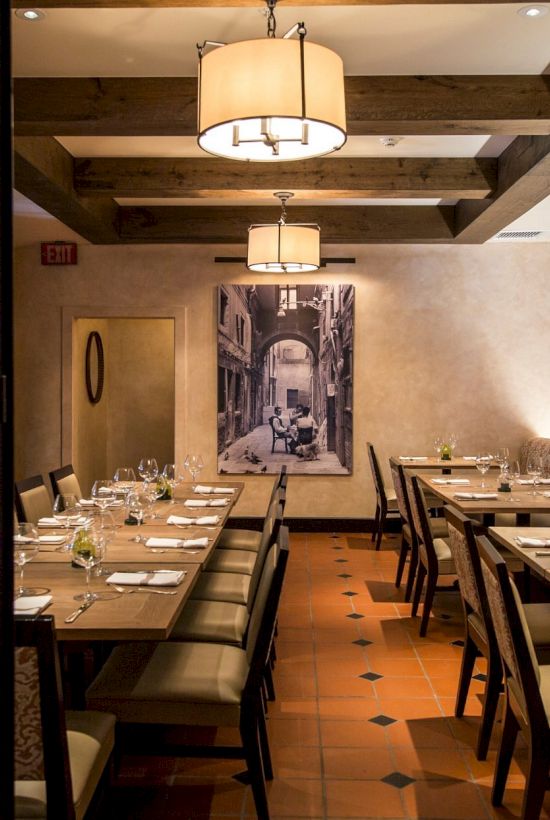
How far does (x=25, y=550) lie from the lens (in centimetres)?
287

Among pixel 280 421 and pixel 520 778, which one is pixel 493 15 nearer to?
pixel 520 778

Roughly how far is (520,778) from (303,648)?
175cm

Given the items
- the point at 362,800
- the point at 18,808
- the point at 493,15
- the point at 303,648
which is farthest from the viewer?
the point at 303,648

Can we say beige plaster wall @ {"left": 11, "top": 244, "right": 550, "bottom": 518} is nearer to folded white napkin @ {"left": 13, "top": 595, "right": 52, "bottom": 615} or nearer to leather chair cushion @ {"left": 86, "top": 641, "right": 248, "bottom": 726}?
leather chair cushion @ {"left": 86, "top": 641, "right": 248, "bottom": 726}

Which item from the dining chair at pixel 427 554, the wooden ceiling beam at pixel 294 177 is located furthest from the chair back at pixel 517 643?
the wooden ceiling beam at pixel 294 177

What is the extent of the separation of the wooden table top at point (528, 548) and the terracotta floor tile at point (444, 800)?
0.84 metres

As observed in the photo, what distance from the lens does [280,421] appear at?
8547 millimetres

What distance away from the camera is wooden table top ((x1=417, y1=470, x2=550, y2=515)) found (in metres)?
4.88

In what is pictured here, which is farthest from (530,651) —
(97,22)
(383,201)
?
(383,201)

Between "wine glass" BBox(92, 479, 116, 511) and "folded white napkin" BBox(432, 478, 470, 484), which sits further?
"folded white napkin" BBox(432, 478, 470, 484)

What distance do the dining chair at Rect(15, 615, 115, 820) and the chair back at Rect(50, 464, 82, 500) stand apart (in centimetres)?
326

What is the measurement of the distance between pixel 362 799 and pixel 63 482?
3.12 metres

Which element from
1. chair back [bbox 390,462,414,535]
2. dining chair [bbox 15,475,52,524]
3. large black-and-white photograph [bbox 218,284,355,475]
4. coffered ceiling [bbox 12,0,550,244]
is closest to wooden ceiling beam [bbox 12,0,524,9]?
coffered ceiling [bbox 12,0,550,244]

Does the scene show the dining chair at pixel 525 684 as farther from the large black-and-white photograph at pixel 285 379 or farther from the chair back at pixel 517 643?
the large black-and-white photograph at pixel 285 379
